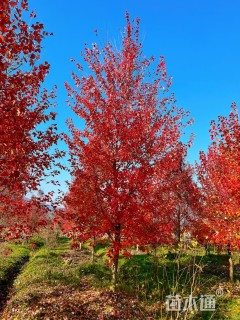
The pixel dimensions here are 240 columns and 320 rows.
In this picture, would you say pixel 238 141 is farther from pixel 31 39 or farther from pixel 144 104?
pixel 31 39

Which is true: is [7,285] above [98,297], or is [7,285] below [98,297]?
below

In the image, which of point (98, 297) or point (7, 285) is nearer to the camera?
point (98, 297)

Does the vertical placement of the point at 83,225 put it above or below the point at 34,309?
above

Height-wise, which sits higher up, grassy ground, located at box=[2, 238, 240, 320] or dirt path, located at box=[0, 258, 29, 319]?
grassy ground, located at box=[2, 238, 240, 320]

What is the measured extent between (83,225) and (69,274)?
309 inches

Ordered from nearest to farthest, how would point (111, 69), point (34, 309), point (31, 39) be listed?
point (31, 39)
point (34, 309)
point (111, 69)

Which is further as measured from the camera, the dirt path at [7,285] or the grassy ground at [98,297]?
the dirt path at [7,285]

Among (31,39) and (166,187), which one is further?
(166,187)

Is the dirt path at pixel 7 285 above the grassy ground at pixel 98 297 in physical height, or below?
below

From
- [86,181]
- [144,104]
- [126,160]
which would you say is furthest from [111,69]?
[86,181]

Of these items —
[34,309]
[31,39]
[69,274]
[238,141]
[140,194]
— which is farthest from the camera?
[69,274]

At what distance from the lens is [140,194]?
1241 centimetres

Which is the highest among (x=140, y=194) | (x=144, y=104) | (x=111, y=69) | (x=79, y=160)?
(x=111, y=69)

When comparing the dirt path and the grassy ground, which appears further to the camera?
the dirt path
